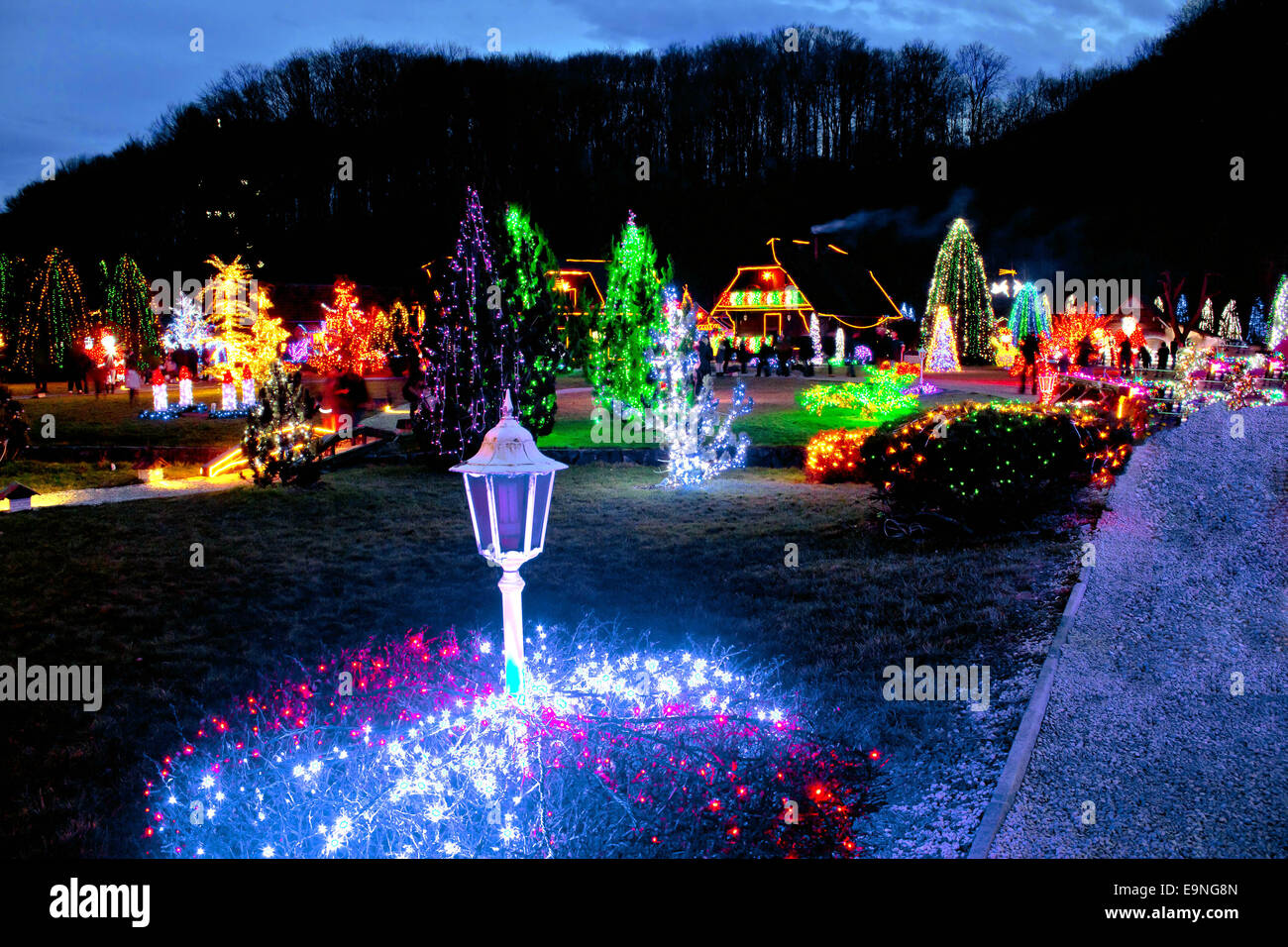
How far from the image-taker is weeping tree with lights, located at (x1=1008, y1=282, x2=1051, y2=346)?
41.3 metres

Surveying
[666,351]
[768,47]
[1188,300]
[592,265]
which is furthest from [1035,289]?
[768,47]

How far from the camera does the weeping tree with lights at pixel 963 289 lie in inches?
1479

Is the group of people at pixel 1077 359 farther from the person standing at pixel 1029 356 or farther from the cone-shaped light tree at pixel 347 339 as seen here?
the cone-shaped light tree at pixel 347 339

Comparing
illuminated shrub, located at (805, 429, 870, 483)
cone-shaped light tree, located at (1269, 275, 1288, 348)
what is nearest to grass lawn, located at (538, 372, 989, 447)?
illuminated shrub, located at (805, 429, 870, 483)

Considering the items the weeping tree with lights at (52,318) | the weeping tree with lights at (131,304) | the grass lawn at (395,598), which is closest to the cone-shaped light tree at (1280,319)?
the grass lawn at (395,598)

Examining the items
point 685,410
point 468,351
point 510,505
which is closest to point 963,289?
point 685,410

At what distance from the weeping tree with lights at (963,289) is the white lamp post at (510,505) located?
33878 millimetres

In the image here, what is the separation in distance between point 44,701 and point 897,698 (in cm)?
485

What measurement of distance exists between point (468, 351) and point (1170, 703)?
11.2m

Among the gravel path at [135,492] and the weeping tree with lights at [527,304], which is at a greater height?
the weeping tree with lights at [527,304]

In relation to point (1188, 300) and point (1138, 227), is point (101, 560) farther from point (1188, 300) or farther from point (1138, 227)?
point (1138, 227)

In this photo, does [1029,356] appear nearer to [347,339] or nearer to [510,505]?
[510,505]

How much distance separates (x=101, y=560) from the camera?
27.6ft
